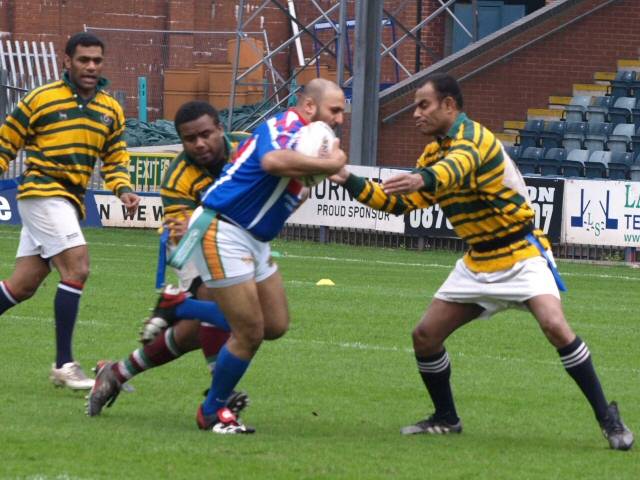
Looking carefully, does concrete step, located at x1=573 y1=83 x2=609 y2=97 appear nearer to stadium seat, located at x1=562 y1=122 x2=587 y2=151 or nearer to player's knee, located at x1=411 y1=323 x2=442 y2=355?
stadium seat, located at x1=562 y1=122 x2=587 y2=151

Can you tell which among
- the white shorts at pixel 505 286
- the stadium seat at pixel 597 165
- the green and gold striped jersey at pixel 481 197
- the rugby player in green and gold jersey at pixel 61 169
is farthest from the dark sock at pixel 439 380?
the stadium seat at pixel 597 165

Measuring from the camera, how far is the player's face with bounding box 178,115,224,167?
26.8 feet

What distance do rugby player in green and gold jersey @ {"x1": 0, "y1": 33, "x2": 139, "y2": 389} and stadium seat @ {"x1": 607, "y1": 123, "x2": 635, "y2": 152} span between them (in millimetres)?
16653

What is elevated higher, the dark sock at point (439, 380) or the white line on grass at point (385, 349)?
the dark sock at point (439, 380)

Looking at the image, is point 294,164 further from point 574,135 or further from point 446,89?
point 574,135

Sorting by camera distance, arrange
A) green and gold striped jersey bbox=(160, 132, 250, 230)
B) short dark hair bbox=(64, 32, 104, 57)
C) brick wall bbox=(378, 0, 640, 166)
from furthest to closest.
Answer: brick wall bbox=(378, 0, 640, 166), short dark hair bbox=(64, 32, 104, 57), green and gold striped jersey bbox=(160, 132, 250, 230)

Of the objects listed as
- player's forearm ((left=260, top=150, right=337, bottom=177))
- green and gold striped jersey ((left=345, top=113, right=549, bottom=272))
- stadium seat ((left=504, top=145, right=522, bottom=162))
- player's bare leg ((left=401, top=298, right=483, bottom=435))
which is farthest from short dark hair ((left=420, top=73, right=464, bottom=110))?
stadium seat ((left=504, top=145, right=522, bottom=162))

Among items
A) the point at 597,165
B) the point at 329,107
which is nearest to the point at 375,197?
the point at 329,107

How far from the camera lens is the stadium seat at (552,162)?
2494 cm

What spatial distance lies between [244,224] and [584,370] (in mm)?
1872

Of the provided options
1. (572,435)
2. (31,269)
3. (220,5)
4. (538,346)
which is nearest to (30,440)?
(31,269)

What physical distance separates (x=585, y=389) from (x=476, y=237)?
960 mm

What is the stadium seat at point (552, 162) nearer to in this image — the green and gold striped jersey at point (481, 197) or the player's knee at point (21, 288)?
the player's knee at point (21, 288)

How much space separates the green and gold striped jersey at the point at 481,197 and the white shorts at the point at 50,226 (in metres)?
2.29
